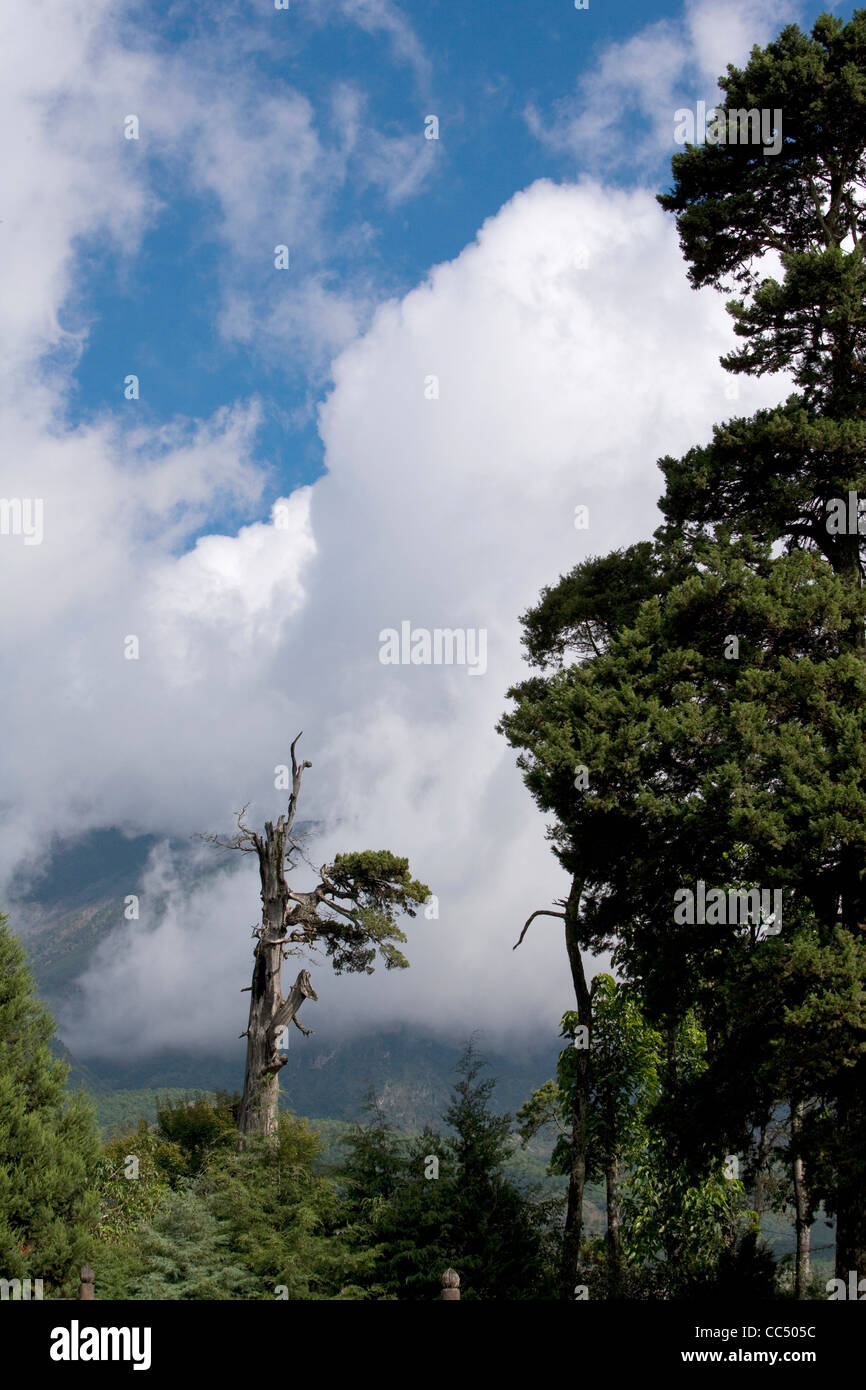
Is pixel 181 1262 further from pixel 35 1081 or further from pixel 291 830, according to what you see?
pixel 291 830

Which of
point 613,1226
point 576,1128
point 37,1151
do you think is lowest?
point 613,1226

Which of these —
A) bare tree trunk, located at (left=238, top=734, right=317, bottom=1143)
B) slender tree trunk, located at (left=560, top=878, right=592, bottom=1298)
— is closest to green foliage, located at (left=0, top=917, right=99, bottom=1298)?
slender tree trunk, located at (left=560, top=878, right=592, bottom=1298)

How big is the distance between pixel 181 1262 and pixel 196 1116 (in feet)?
59.7

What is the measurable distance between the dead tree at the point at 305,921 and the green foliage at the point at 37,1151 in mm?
10956

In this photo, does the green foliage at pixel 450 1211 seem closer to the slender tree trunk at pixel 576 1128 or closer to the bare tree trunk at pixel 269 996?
the slender tree trunk at pixel 576 1128

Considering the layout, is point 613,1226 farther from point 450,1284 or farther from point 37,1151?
point 37,1151

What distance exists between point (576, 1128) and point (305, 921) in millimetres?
7978

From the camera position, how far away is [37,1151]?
9625mm

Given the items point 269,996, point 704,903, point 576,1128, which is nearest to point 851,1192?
point 704,903

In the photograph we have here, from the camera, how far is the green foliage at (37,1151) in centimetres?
935

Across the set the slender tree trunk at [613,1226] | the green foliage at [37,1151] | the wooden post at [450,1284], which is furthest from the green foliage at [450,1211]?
the green foliage at [37,1151]

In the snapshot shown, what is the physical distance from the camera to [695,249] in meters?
16.4
